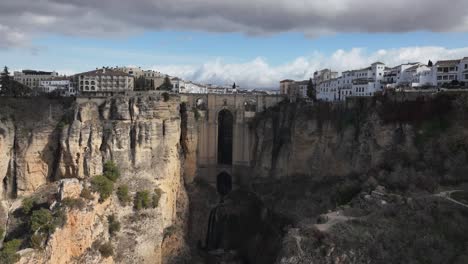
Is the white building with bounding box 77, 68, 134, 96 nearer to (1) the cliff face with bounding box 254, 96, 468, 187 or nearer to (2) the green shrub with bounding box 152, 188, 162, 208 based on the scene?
(1) the cliff face with bounding box 254, 96, 468, 187

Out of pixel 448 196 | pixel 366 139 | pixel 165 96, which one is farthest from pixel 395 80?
pixel 448 196

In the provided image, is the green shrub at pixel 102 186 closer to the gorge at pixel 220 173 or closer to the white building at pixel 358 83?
the gorge at pixel 220 173

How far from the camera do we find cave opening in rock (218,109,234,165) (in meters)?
41.6

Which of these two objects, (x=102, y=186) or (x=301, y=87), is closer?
(x=102, y=186)

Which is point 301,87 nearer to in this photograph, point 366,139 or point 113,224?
point 366,139

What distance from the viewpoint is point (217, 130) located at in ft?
132

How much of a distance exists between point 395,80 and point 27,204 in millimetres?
36871

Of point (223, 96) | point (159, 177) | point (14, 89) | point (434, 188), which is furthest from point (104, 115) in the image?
point (434, 188)

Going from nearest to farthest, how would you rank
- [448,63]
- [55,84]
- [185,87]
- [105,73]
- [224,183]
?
[224,183] → [448,63] → [105,73] → [55,84] → [185,87]

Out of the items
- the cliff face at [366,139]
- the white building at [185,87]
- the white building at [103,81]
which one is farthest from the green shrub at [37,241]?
the white building at [185,87]

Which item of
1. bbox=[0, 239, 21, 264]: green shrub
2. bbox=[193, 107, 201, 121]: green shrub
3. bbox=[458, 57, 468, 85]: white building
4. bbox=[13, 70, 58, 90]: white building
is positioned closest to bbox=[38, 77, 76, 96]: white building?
bbox=[13, 70, 58, 90]: white building

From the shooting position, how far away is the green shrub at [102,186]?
28891 millimetres

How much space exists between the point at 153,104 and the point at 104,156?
4979 millimetres

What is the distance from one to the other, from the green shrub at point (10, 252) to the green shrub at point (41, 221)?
1099 millimetres
